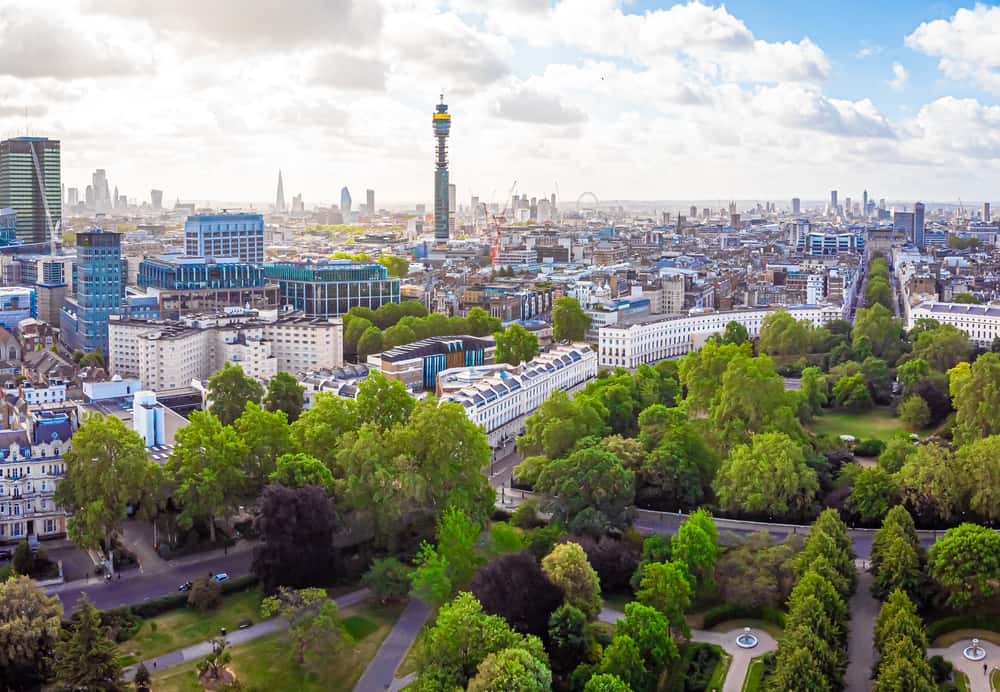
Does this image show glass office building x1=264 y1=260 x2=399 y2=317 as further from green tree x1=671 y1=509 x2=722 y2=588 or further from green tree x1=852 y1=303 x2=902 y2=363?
green tree x1=671 y1=509 x2=722 y2=588

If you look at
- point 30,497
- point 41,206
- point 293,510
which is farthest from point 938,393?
point 41,206

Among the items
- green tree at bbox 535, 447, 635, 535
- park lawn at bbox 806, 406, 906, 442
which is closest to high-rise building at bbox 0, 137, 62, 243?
park lawn at bbox 806, 406, 906, 442

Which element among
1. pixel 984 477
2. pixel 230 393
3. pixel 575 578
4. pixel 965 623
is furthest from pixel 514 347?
pixel 965 623

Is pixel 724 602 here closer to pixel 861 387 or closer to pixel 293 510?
pixel 293 510

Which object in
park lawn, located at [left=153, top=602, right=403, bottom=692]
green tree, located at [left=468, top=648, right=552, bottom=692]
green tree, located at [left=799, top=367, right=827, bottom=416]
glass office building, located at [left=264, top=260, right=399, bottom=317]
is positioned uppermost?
glass office building, located at [left=264, top=260, right=399, bottom=317]

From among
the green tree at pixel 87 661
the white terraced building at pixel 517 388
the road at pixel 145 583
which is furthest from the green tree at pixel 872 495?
the green tree at pixel 87 661
